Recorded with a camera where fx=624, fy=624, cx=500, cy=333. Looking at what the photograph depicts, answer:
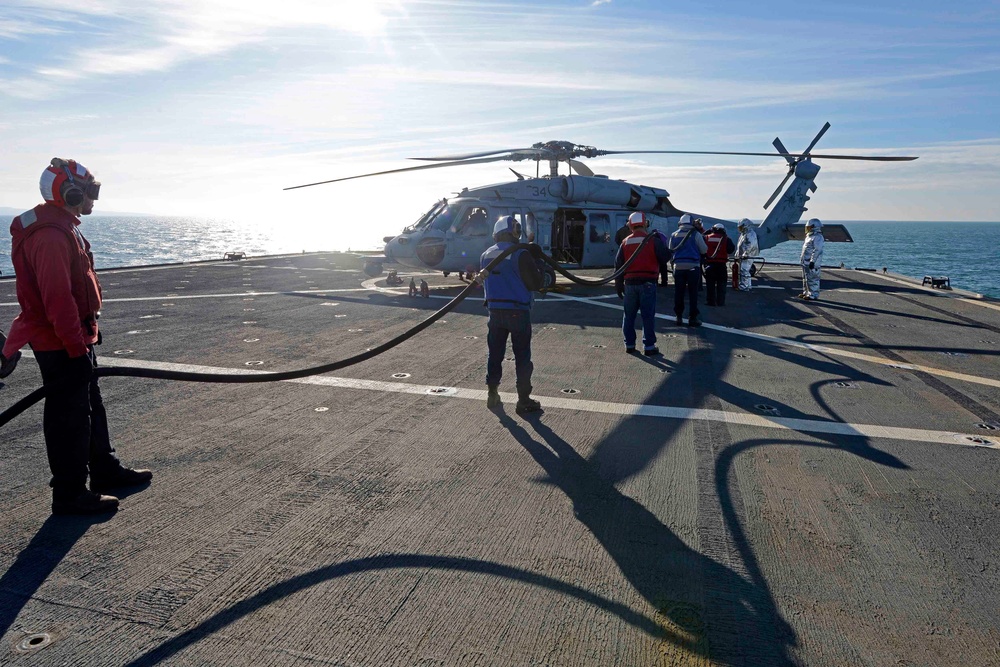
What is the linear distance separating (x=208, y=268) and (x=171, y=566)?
22.8m

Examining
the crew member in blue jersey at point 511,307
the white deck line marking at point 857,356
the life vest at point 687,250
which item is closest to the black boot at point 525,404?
the crew member in blue jersey at point 511,307

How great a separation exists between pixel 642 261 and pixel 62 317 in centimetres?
752

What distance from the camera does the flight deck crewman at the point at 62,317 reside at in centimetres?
407

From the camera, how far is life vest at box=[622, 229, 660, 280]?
951cm

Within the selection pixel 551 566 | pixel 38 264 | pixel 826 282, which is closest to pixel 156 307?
pixel 38 264

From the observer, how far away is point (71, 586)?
3412 millimetres

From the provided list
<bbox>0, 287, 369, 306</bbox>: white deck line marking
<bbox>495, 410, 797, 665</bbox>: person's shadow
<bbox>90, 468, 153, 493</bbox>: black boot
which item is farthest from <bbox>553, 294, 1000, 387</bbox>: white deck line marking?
<bbox>90, 468, 153, 493</bbox>: black boot

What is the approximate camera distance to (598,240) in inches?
741

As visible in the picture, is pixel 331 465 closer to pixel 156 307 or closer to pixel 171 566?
pixel 171 566

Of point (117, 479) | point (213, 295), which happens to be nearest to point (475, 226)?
point (213, 295)

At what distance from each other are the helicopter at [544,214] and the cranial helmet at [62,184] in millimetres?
12278

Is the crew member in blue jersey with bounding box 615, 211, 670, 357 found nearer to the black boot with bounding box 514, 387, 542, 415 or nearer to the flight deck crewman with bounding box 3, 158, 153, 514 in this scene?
the black boot with bounding box 514, 387, 542, 415

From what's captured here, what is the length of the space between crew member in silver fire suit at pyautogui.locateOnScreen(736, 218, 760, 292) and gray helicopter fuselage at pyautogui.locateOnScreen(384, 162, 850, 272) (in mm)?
1104

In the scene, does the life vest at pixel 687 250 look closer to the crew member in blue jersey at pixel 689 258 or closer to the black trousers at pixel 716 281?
the crew member in blue jersey at pixel 689 258
